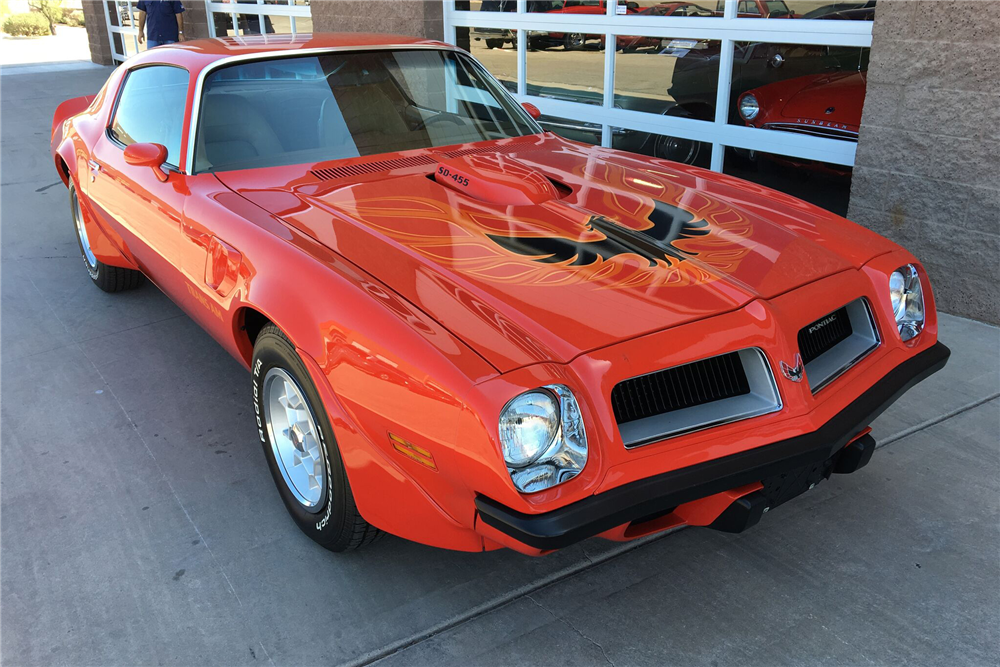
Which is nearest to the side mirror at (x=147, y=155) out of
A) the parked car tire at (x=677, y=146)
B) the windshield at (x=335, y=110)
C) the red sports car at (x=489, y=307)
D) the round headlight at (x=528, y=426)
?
the red sports car at (x=489, y=307)

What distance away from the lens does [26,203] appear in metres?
6.49

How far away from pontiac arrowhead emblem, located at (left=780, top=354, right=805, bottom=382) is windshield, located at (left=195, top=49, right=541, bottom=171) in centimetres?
190

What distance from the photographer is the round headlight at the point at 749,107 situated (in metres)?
5.15

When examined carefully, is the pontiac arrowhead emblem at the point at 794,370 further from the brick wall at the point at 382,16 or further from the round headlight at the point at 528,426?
the brick wall at the point at 382,16

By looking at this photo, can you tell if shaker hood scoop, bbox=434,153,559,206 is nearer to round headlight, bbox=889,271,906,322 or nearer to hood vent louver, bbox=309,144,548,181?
hood vent louver, bbox=309,144,548,181

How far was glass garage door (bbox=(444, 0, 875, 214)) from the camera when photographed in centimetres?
476

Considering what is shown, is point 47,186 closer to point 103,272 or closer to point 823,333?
point 103,272

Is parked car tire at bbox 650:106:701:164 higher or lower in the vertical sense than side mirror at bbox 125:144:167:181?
lower

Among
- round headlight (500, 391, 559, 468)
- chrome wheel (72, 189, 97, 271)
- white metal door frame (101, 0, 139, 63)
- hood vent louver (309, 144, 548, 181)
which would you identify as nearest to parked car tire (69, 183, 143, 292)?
chrome wheel (72, 189, 97, 271)

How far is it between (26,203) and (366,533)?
18.1ft

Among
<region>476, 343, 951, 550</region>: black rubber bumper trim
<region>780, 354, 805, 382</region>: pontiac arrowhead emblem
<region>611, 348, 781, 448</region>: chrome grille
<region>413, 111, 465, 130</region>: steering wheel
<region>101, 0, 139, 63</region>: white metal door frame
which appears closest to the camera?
<region>476, 343, 951, 550</region>: black rubber bumper trim

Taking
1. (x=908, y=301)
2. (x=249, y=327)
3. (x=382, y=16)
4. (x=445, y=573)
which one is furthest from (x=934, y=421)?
(x=382, y=16)

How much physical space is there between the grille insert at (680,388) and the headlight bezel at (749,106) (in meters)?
3.41

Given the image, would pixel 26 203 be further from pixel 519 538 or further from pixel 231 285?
pixel 519 538
